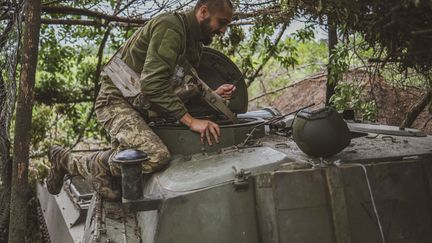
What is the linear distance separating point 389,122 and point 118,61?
494 centimetres

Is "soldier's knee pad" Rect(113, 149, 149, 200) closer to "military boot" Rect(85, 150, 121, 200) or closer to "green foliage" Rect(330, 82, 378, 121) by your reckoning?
"military boot" Rect(85, 150, 121, 200)

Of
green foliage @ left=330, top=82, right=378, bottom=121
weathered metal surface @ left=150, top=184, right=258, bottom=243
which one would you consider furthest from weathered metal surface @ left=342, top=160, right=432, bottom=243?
green foliage @ left=330, top=82, right=378, bottom=121

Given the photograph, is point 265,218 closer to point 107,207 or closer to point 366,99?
point 107,207

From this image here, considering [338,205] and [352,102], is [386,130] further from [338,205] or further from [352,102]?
[352,102]

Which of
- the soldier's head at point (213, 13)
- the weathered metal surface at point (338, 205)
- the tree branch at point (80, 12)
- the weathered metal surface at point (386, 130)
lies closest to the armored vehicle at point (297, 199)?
the weathered metal surface at point (338, 205)

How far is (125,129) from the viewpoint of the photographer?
474cm

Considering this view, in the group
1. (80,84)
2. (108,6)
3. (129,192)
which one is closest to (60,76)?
(80,84)

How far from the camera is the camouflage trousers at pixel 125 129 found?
4.47m

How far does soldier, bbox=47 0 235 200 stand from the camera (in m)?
4.45

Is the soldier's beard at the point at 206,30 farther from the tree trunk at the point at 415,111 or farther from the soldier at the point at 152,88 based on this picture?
the tree trunk at the point at 415,111

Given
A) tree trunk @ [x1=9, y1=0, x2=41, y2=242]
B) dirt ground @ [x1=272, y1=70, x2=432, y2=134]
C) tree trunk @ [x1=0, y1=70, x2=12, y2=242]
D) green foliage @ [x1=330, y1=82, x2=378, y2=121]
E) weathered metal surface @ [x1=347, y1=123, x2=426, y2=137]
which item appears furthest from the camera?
dirt ground @ [x1=272, y1=70, x2=432, y2=134]

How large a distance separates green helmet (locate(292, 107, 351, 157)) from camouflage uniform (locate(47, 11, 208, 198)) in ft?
3.41

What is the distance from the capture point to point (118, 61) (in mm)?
5066

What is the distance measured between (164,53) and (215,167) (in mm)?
1026
